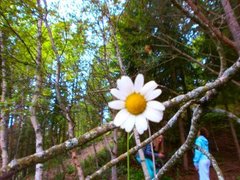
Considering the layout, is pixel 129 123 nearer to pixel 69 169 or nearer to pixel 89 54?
pixel 89 54

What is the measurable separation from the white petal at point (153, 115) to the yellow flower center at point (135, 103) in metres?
0.02

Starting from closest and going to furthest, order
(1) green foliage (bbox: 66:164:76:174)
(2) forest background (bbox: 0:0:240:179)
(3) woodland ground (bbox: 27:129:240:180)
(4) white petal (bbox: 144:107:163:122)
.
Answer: (4) white petal (bbox: 144:107:163:122)
(2) forest background (bbox: 0:0:240:179)
(3) woodland ground (bbox: 27:129:240:180)
(1) green foliage (bbox: 66:164:76:174)

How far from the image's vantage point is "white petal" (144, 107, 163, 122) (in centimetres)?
75

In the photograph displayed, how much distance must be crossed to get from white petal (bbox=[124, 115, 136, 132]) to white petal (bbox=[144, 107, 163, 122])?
4cm

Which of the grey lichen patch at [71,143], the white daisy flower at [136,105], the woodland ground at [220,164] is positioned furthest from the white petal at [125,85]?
the woodland ground at [220,164]

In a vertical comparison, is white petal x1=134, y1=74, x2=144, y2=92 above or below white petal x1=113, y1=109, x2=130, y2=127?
above

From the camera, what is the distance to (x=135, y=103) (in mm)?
775

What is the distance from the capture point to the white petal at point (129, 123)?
765mm

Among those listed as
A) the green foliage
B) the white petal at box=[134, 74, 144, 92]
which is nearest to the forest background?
the white petal at box=[134, 74, 144, 92]

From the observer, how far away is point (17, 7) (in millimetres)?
6590

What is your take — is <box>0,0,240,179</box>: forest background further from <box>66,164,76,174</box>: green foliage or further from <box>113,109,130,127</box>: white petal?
<box>66,164,76,174</box>: green foliage

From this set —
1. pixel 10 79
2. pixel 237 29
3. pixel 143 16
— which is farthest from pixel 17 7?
pixel 237 29

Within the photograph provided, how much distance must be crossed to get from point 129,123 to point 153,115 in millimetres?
66

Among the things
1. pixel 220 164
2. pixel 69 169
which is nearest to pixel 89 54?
pixel 220 164
